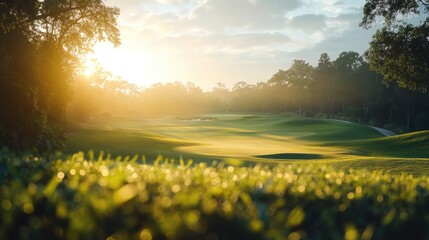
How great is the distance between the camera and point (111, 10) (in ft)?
82.5

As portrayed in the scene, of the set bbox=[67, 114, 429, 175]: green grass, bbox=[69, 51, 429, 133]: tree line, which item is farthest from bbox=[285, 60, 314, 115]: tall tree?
bbox=[67, 114, 429, 175]: green grass

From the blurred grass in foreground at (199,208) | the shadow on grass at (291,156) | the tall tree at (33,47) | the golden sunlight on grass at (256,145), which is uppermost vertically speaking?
the tall tree at (33,47)

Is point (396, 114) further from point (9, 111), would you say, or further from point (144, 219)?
point (144, 219)

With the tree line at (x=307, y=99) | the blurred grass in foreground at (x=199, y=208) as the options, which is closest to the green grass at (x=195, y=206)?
the blurred grass in foreground at (x=199, y=208)

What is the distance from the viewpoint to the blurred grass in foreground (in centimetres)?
323

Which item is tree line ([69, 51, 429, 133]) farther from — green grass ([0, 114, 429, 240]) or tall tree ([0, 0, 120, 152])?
green grass ([0, 114, 429, 240])

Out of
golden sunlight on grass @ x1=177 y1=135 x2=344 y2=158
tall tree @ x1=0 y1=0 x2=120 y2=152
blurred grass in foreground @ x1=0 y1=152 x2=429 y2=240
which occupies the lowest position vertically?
golden sunlight on grass @ x1=177 y1=135 x2=344 y2=158

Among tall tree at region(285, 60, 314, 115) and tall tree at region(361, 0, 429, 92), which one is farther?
tall tree at region(285, 60, 314, 115)

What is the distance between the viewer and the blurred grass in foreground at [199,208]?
10.6 feet

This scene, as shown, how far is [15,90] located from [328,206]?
1922 centimetres

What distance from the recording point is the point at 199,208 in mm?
3717

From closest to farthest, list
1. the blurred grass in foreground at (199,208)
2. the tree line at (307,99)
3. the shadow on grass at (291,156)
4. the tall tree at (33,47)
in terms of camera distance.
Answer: the blurred grass in foreground at (199,208), the tall tree at (33,47), the shadow on grass at (291,156), the tree line at (307,99)

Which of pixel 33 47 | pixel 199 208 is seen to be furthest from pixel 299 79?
pixel 199 208

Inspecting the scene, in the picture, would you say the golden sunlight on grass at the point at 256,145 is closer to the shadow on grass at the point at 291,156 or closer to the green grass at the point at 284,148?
the green grass at the point at 284,148
